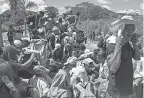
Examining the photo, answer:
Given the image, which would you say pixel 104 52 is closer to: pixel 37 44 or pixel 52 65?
pixel 52 65

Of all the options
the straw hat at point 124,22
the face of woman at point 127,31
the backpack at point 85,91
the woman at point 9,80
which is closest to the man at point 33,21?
the backpack at point 85,91

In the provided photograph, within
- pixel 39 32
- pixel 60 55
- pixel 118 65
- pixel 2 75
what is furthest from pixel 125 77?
pixel 39 32

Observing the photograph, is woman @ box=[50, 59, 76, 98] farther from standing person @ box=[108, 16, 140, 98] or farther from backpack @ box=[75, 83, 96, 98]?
standing person @ box=[108, 16, 140, 98]

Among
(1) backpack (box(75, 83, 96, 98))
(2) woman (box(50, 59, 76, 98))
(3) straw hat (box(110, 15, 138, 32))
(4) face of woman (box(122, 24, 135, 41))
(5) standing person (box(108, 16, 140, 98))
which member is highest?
(3) straw hat (box(110, 15, 138, 32))

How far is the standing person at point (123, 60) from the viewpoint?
2.50 metres

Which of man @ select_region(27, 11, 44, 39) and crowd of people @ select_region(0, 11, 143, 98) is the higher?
man @ select_region(27, 11, 44, 39)

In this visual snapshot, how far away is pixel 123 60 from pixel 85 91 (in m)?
1.67

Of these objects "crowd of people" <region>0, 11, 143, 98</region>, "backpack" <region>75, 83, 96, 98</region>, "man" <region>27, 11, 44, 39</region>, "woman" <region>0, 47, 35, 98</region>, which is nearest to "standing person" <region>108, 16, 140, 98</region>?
"crowd of people" <region>0, 11, 143, 98</region>

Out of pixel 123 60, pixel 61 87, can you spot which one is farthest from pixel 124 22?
pixel 61 87

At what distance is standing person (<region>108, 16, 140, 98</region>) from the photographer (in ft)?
8.19

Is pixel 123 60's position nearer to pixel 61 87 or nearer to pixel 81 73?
pixel 61 87

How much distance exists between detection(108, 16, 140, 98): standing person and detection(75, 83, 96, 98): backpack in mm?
1249

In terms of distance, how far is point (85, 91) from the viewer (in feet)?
13.3

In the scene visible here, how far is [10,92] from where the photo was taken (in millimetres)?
3387
